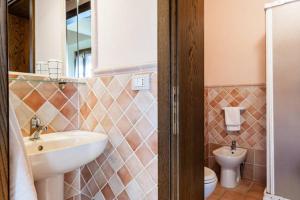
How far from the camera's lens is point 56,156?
0.96m

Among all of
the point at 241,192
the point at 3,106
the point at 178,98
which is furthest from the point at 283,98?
the point at 3,106

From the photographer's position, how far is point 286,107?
194 cm

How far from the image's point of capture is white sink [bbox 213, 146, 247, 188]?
2430mm

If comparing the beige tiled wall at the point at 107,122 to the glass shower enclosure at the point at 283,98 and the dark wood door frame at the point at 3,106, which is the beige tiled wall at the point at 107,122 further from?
the glass shower enclosure at the point at 283,98

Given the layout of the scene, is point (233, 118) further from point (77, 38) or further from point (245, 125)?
point (77, 38)

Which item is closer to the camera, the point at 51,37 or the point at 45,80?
the point at 45,80

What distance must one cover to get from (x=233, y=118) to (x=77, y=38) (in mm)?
2146

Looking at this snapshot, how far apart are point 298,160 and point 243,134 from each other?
85 centimetres

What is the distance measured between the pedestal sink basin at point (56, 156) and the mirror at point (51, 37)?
0.46 m

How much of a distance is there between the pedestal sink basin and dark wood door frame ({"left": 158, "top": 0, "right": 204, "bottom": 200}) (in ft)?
1.34

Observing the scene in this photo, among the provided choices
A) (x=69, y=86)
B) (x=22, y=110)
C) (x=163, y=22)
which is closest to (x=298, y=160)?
(x=163, y=22)

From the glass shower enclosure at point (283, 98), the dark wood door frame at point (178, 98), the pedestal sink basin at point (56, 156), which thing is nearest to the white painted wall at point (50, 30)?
the pedestal sink basin at point (56, 156)

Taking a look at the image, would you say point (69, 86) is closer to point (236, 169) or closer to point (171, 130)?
point (171, 130)

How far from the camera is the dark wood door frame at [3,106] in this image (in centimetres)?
52
